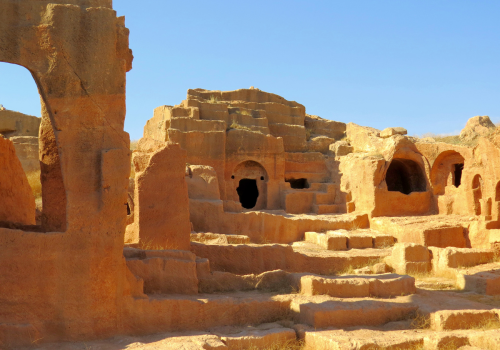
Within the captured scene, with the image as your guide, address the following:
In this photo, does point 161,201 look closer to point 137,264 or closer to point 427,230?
point 137,264

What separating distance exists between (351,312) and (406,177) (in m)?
12.1

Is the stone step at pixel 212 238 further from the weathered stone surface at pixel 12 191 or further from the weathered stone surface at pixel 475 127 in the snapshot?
the weathered stone surface at pixel 475 127

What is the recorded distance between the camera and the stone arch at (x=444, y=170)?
15.6 m

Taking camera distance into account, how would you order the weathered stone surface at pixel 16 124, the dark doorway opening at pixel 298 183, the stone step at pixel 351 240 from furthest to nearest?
the dark doorway opening at pixel 298 183, the weathered stone surface at pixel 16 124, the stone step at pixel 351 240

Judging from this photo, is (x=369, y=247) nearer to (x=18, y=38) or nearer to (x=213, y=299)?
(x=213, y=299)

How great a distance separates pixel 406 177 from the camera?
1733 centimetres

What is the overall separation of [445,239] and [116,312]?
9713 millimetres

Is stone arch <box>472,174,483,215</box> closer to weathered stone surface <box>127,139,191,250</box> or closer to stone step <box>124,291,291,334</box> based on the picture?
stone step <box>124,291,291,334</box>

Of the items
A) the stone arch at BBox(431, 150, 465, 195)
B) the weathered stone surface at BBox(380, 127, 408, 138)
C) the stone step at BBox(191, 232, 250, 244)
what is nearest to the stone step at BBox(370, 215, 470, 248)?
the stone arch at BBox(431, 150, 465, 195)

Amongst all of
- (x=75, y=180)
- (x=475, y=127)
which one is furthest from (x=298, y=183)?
(x=75, y=180)

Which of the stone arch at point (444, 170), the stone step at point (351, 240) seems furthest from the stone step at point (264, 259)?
the stone arch at point (444, 170)

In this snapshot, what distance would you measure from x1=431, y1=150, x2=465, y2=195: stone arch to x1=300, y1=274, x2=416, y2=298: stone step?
891cm

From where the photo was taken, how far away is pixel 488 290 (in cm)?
823

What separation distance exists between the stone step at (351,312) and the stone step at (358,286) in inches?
16.4
